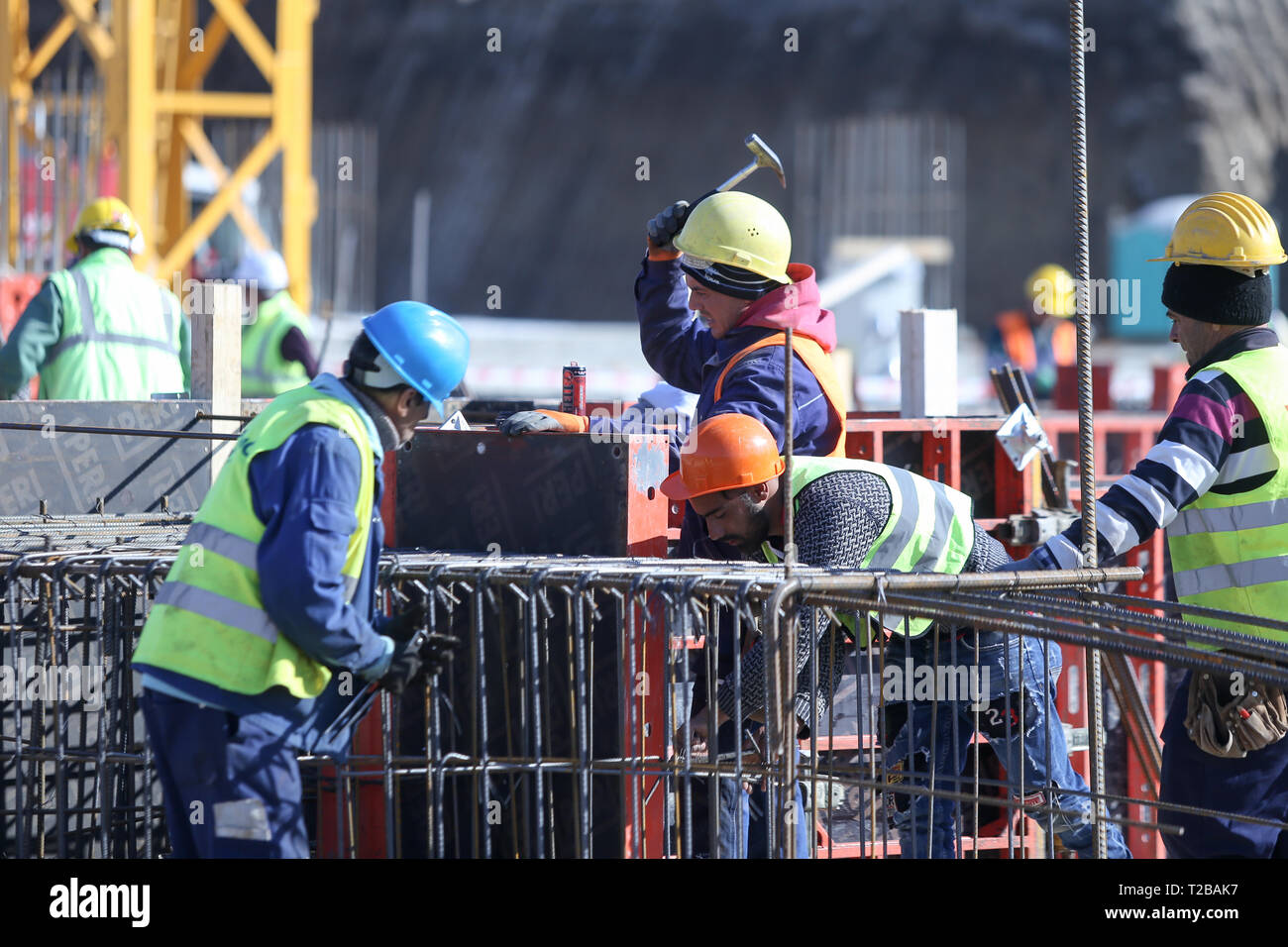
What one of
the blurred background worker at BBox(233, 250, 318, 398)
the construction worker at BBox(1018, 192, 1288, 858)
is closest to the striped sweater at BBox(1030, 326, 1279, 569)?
the construction worker at BBox(1018, 192, 1288, 858)

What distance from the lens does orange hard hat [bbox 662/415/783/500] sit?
12.9 ft

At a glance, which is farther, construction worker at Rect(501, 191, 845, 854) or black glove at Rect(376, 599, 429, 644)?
construction worker at Rect(501, 191, 845, 854)

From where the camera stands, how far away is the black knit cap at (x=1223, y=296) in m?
4.32

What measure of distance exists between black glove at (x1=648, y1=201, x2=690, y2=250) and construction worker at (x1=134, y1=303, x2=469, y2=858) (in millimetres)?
1835

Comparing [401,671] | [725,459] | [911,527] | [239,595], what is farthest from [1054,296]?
[239,595]

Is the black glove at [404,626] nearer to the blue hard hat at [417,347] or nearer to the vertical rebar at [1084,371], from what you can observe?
the blue hard hat at [417,347]

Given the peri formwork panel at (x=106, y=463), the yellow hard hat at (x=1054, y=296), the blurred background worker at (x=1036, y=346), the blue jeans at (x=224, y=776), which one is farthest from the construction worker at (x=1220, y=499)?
the blurred background worker at (x=1036, y=346)

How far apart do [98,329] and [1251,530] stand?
4868 millimetres

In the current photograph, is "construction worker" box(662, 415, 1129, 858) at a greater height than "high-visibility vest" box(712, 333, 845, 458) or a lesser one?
lesser

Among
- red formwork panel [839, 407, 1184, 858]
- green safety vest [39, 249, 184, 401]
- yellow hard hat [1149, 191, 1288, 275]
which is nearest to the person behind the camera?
yellow hard hat [1149, 191, 1288, 275]

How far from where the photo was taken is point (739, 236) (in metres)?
4.79

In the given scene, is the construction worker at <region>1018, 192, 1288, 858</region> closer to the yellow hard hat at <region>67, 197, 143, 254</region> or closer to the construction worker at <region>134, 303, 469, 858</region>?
the construction worker at <region>134, 303, 469, 858</region>
